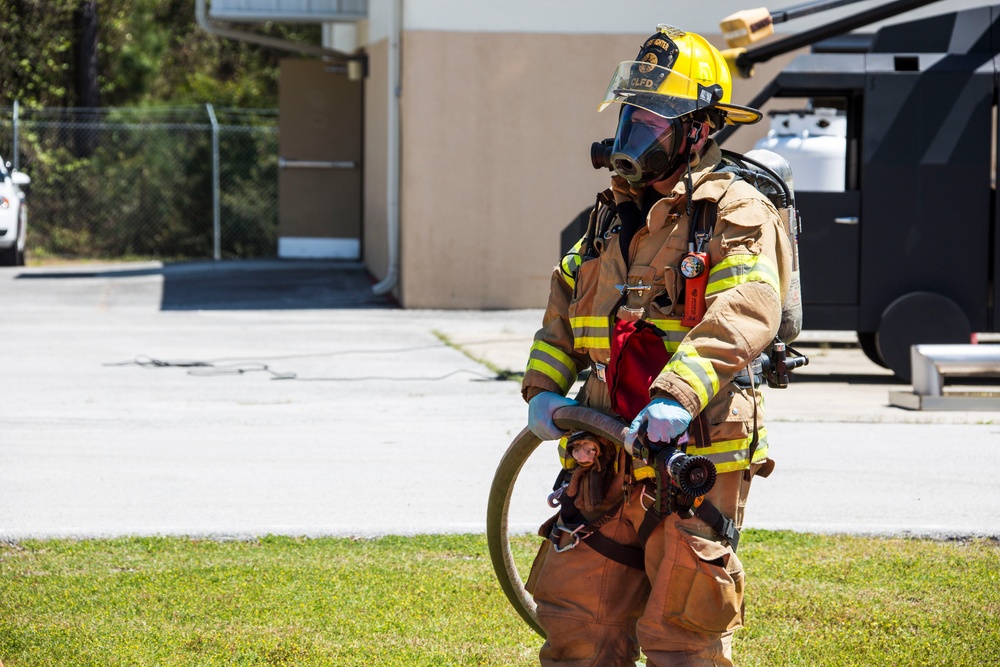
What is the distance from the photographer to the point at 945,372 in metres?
9.87

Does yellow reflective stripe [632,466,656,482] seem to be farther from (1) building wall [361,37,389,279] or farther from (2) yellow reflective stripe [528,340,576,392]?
(1) building wall [361,37,389,279]

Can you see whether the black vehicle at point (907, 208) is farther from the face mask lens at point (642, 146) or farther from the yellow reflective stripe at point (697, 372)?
the yellow reflective stripe at point (697, 372)

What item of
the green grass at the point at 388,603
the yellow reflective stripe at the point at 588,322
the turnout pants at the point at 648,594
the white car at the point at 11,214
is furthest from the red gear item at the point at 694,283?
the white car at the point at 11,214

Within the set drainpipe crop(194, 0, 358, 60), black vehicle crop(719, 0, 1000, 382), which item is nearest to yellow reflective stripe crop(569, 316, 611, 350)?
black vehicle crop(719, 0, 1000, 382)

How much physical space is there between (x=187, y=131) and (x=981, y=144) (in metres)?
16.0

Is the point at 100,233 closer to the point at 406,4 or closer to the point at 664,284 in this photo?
the point at 406,4

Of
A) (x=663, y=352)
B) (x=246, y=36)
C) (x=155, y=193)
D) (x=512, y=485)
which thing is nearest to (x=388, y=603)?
(x=512, y=485)

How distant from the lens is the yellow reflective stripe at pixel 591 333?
362 centimetres

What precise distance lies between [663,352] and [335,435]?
5.13 metres

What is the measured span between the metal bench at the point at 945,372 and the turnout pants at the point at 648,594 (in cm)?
661

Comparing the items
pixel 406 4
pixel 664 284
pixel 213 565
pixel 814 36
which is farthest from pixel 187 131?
pixel 664 284

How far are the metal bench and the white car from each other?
14.1 metres

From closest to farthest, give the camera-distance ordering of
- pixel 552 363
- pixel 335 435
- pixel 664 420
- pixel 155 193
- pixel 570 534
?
pixel 664 420 < pixel 570 534 < pixel 552 363 < pixel 335 435 < pixel 155 193

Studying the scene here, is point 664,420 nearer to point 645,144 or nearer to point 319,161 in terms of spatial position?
point 645,144
